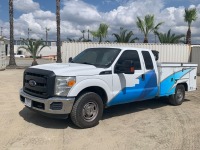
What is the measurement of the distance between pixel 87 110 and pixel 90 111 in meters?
0.10

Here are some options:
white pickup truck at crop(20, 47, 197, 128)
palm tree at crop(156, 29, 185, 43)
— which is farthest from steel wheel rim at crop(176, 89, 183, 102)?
palm tree at crop(156, 29, 185, 43)

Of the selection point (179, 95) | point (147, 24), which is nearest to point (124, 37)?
point (147, 24)

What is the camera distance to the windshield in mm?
7176

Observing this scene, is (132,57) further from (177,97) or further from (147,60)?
(177,97)

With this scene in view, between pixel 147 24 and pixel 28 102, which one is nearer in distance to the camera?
pixel 28 102

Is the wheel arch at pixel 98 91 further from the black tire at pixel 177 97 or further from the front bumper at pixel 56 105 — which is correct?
the black tire at pixel 177 97

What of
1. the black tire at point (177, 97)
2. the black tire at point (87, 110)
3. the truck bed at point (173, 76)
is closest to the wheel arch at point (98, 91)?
the black tire at point (87, 110)

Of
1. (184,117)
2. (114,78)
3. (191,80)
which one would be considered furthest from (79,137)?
(191,80)

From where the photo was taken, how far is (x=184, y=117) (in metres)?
7.95

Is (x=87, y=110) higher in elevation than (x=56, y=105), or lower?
lower

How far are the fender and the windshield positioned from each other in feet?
1.67

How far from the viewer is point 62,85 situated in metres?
6.11

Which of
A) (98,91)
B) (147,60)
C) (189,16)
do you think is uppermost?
(189,16)

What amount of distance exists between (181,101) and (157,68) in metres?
2.12
